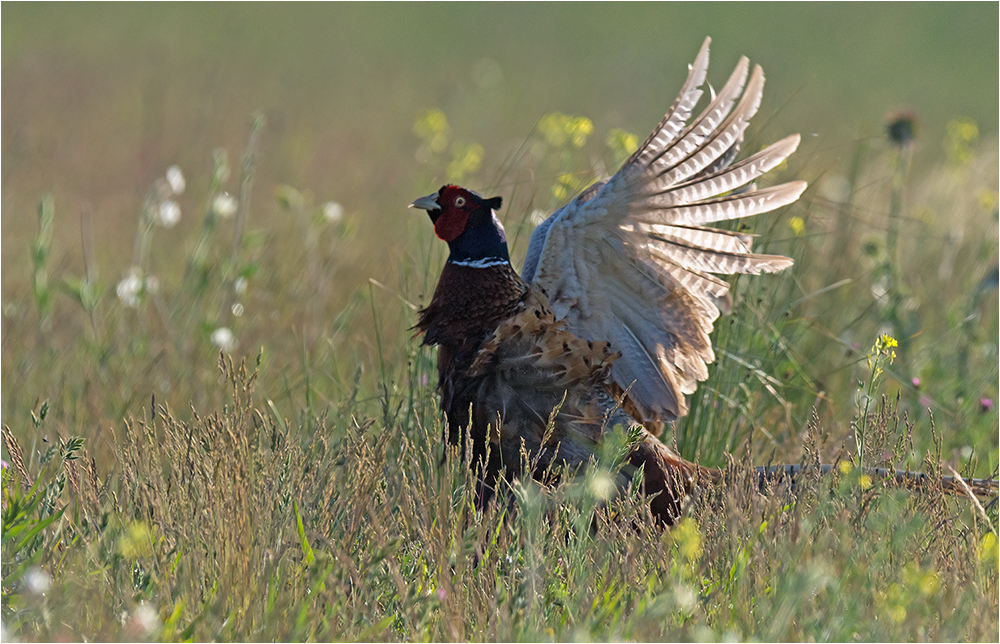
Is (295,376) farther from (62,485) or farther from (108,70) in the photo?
(108,70)

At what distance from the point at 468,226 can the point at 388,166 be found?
6.91 meters

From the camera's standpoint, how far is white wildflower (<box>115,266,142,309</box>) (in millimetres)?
4027

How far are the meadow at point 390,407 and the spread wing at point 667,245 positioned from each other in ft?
0.89

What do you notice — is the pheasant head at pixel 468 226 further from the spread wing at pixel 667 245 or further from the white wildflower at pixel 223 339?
the white wildflower at pixel 223 339

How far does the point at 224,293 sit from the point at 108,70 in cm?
867

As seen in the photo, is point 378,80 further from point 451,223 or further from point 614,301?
point 614,301

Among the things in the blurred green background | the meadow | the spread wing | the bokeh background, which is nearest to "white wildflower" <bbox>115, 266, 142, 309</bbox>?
the meadow

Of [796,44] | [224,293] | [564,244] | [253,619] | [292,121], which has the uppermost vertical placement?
[796,44]

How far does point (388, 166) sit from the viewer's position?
10.0 m

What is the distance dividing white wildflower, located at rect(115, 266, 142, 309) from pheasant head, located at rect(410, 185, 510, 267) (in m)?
1.44

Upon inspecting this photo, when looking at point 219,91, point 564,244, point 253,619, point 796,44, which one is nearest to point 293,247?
A: point 564,244

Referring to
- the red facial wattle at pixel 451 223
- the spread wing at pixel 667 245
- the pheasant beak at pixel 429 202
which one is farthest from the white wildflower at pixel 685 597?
the pheasant beak at pixel 429 202

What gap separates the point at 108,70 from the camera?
467 inches

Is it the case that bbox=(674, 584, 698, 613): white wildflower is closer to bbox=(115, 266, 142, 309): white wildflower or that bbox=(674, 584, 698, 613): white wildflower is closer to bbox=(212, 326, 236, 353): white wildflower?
bbox=(212, 326, 236, 353): white wildflower
